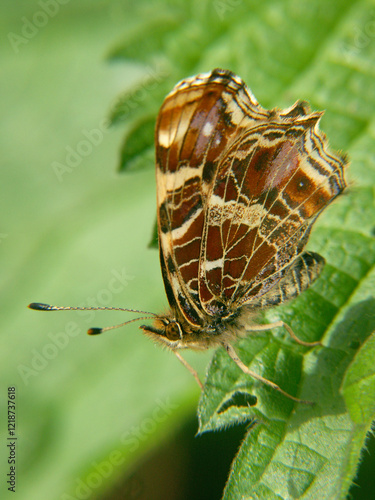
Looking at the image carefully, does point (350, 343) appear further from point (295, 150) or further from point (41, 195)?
point (41, 195)

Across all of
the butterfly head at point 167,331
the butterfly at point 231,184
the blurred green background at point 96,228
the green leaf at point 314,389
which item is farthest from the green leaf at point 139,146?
the green leaf at point 314,389

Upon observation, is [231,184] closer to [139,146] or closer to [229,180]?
[229,180]

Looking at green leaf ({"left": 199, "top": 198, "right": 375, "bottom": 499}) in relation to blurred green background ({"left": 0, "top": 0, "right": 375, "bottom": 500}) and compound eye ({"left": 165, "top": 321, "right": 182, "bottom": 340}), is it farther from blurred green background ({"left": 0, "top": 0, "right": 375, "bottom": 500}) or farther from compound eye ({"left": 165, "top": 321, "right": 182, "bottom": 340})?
blurred green background ({"left": 0, "top": 0, "right": 375, "bottom": 500})

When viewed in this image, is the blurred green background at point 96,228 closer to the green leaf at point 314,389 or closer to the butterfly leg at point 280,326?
the green leaf at point 314,389

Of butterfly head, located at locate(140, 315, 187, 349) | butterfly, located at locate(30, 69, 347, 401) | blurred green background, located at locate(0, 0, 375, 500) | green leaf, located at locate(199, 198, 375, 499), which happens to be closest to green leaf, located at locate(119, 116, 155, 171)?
blurred green background, located at locate(0, 0, 375, 500)

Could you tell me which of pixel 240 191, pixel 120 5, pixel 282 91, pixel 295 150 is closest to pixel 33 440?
pixel 240 191

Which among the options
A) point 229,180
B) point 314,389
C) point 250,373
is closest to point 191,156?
point 229,180
